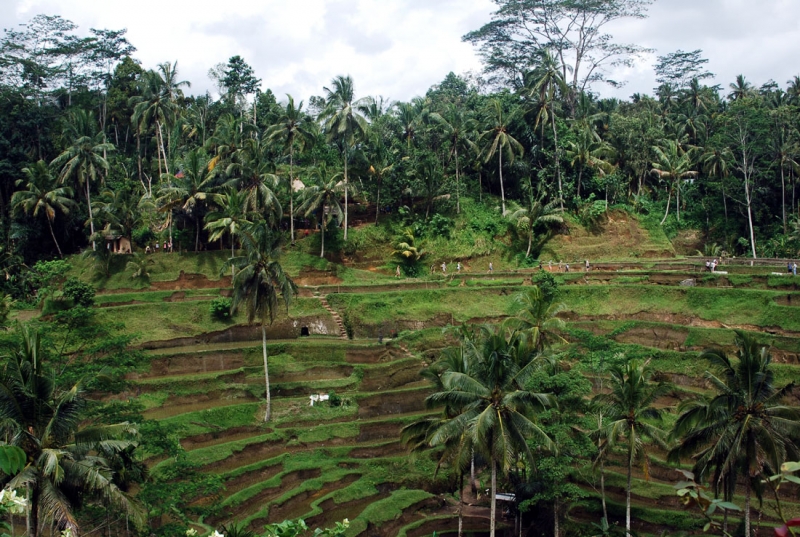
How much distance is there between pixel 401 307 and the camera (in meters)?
43.4

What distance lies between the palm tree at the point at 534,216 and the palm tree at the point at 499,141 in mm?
2099

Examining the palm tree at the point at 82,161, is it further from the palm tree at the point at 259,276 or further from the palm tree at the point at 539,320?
the palm tree at the point at 539,320

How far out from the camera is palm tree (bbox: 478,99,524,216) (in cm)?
5378

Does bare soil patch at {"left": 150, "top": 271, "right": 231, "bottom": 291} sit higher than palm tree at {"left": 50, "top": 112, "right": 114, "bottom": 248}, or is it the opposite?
palm tree at {"left": 50, "top": 112, "right": 114, "bottom": 248}

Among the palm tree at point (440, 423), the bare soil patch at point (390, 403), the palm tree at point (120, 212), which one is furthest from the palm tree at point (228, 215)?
the palm tree at point (440, 423)

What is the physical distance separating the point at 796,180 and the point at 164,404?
48.5 meters

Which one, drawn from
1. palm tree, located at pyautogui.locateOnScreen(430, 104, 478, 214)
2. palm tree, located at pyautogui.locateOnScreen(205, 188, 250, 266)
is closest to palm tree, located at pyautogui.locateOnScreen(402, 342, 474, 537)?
palm tree, located at pyautogui.locateOnScreen(205, 188, 250, 266)

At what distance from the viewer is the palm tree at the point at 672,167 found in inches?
2212

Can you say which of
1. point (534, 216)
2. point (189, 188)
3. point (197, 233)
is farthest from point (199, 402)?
point (534, 216)

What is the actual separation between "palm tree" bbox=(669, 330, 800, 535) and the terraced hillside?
582 cm

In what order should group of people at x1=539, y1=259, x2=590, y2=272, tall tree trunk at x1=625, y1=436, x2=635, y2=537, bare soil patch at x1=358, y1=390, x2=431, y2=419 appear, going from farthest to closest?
group of people at x1=539, y1=259, x2=590, y2=272
bare soil patch at x1=358, y1=390, x2=431, y2=419
tall tree trunk at x1=625, y1=436, x2=635, y2=537

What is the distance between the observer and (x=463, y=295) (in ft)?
146

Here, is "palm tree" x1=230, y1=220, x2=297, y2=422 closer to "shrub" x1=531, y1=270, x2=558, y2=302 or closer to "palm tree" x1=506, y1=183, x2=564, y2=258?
"shrub" x1=531, y1=270, x2=558, y2=302

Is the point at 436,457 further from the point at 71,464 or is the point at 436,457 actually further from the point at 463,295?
the point at 71,464
